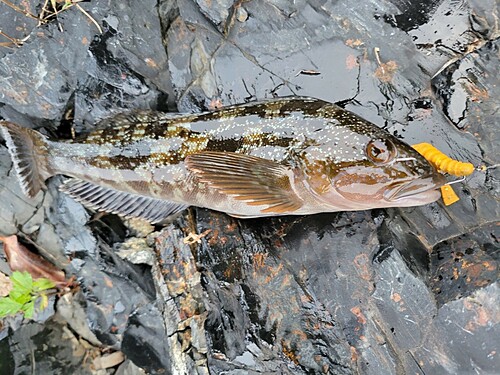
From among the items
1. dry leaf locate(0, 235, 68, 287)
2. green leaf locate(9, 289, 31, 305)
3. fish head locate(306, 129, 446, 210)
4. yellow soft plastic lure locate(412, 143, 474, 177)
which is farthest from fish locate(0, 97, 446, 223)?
green leaf locate(9, 289, 31, 305)

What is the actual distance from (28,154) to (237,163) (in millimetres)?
2157

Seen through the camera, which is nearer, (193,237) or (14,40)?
(193,237)

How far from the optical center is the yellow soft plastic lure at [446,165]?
3980 millimetres

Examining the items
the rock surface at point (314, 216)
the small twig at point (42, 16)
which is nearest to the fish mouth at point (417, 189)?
the rock surface at point (314, 216)

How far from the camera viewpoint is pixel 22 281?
561 cm

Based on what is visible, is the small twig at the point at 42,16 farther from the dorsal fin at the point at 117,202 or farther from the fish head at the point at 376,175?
the fish head at the point at 376,175

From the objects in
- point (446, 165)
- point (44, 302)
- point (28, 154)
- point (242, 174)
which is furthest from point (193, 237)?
point (44, 302)

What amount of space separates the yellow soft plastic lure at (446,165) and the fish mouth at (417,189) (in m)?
0.30

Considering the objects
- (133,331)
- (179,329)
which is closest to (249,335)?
(179,329)

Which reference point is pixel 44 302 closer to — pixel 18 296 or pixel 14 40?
pixel 18 296

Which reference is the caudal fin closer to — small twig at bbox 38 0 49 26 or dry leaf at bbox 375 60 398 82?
small twig at bbox 38 0 49 26

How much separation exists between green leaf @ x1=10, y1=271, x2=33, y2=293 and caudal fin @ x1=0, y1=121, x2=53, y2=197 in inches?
53.0

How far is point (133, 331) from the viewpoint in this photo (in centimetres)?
549

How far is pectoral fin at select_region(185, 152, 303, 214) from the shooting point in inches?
150
